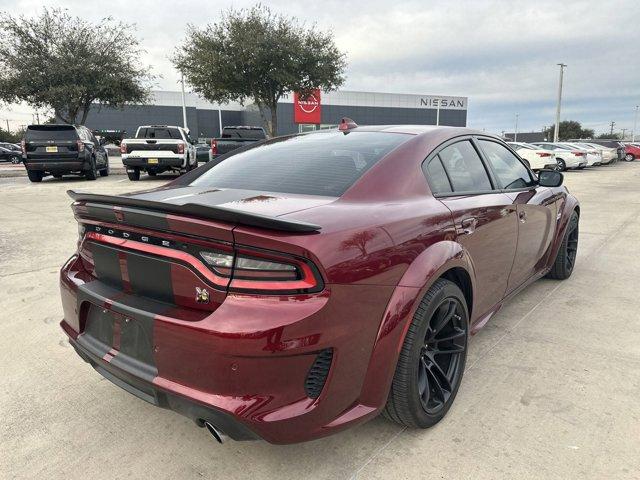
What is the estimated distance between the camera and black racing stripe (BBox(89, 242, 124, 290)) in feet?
6.85

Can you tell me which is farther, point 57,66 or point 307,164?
point 57,66

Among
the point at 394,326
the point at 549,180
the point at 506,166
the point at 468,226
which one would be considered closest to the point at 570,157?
the point at 549,180

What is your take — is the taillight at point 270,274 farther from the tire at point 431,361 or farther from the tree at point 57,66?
the tree at point 57,66

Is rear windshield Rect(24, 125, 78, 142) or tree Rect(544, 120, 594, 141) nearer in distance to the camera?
rear windshield Rect(24, 125, 78, 142)

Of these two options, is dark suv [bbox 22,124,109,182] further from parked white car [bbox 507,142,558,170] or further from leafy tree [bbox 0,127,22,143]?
leafy tree [bbox 0,127,22,143]

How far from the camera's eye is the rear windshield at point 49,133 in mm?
13656

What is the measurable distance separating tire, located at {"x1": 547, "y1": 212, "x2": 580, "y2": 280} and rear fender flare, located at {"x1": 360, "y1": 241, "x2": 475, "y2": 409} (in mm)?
2842

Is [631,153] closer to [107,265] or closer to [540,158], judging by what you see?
[540,158]

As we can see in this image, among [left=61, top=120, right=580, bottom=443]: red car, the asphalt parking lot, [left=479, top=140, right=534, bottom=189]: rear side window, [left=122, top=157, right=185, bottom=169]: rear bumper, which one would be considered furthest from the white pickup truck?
[left=61, top=120, right=580, bottom=443]: red car

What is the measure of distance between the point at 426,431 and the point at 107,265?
5.58 feet

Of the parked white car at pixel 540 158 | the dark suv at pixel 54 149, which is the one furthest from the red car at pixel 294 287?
the parked white car at pixel 540 158

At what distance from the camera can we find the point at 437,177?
2.61 meters

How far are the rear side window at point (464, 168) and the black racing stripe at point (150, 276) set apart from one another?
5.47 feet

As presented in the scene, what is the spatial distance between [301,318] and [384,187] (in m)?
0.89
